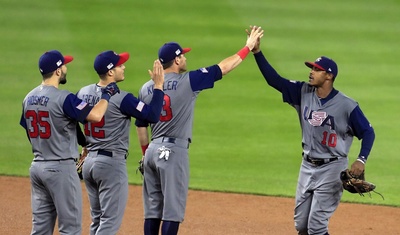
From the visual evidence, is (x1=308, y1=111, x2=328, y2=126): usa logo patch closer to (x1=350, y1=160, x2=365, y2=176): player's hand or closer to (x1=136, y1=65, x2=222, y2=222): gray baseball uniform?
(x1=350, y1=160, x2=365, y2=176): player's hand

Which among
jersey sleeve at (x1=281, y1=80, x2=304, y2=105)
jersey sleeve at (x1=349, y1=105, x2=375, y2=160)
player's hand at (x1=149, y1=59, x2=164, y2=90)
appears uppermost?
player's hand at (x1=149, y1=59, x2=164, y2=90)

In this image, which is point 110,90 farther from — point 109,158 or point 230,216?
point 230,216

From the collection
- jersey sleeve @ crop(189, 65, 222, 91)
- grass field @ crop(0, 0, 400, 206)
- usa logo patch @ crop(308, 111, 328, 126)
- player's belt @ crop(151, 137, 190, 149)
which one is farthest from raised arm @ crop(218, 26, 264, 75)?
grass field @ crop(0, 0, 400, 206)

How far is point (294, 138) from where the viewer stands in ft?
45.7

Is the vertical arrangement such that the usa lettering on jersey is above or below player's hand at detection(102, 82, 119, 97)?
below

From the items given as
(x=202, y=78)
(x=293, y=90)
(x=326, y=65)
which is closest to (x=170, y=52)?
(x=202, y=78)

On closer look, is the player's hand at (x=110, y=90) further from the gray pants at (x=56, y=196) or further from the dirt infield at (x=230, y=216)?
the dirt infield at (x=230, y=216)

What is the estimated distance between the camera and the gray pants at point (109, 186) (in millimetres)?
7816

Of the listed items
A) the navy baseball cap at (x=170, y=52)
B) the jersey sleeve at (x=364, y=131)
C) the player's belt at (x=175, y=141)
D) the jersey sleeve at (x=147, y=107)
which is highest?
the navy baseball cap at (x=170, y=52)

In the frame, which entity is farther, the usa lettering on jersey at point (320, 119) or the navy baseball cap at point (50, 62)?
the usa lettering on jersey at point (320, 119)

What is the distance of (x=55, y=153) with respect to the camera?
23.7 feet

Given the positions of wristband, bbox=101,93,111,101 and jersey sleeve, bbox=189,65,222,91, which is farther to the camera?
jersey sleeve, bbox=189,65,222,91

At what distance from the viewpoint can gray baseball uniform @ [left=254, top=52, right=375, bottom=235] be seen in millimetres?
8000

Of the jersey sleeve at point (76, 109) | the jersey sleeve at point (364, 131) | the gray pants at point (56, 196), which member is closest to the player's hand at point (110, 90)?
the jersey sleeve at point (76, 109)
